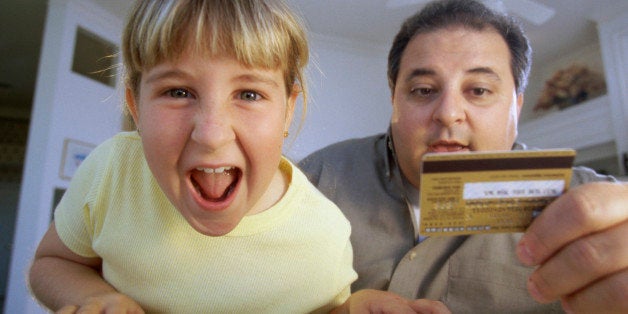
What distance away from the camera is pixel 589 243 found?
1.79 ft

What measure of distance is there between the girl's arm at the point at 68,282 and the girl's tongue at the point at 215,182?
0.20 meters

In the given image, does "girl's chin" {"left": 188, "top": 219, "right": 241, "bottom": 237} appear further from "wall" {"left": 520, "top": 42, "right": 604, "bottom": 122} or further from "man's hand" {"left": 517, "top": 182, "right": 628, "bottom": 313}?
"wall" {"left": 520, "top": 42, "right": 604, "bottom": 122}

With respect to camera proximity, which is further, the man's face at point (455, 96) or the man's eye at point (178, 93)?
the man's face at point (455, 96)

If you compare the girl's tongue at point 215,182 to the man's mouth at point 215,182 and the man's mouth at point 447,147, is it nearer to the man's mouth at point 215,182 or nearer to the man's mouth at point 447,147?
the man's mouth at point 215,182

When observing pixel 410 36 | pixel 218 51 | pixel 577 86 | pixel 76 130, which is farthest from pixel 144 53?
pixel 577 86

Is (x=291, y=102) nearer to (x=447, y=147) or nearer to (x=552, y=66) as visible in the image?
(x=447, y=147)

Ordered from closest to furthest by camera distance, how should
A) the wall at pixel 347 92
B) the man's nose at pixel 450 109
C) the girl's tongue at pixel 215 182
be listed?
the girl's tongue at pixel 215 182 → the man's nose at pixel 450 109 → the wall at pixel 347 92

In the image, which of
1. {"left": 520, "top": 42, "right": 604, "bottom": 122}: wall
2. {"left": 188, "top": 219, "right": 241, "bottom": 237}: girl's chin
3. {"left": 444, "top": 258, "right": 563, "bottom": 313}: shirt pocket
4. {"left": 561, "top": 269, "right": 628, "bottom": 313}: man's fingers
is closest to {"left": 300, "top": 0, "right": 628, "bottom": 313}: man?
{"left": 444, "top": 258, "right": 563, "bottom": 313}: shirt pocket

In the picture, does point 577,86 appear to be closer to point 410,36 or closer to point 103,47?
point 410,36

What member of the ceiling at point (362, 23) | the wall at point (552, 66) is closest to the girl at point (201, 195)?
the ceiling at point (362, 23)

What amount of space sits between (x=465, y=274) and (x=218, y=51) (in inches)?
31.5

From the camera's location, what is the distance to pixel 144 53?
0.65 metres

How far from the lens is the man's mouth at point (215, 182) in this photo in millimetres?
633

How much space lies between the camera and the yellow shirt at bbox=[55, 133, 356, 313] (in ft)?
2.42
